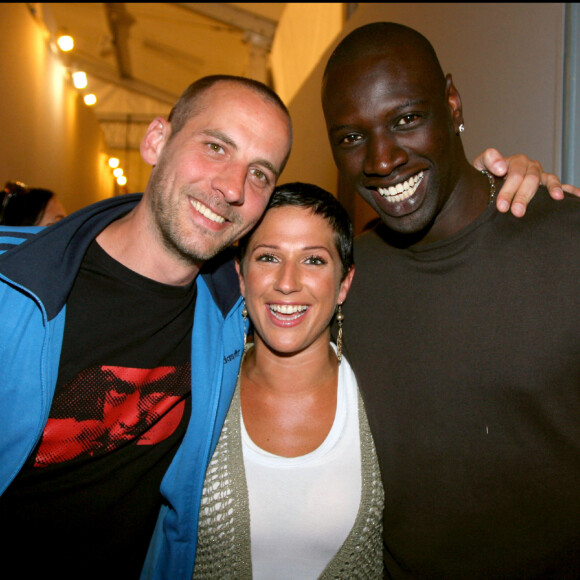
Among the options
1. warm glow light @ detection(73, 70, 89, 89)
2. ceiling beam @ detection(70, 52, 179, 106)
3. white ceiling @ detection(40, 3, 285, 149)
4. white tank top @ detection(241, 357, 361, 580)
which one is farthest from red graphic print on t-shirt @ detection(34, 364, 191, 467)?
ceiling beam @ detection(70, 52, 179, 106)

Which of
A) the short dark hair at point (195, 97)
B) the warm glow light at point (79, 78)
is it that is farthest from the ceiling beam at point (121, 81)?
the short dark hair at point (195, 97)

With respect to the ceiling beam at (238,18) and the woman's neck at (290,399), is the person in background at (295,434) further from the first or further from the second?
the ceiling beam at (238,18)

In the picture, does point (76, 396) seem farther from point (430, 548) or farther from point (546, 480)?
point (546, 480)

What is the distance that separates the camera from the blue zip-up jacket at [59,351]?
1.26 meters

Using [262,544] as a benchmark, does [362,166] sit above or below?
above

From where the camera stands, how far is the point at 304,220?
1.71 metres

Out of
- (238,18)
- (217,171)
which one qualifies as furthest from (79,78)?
(217,171)

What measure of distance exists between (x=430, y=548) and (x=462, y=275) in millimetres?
888

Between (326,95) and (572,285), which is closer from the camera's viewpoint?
(572,285)

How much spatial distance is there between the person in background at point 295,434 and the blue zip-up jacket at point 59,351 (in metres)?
0.09

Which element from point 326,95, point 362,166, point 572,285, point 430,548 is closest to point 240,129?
point 326,95

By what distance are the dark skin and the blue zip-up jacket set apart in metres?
0.70

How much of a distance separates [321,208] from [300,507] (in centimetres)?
105

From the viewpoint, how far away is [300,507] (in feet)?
5.00
